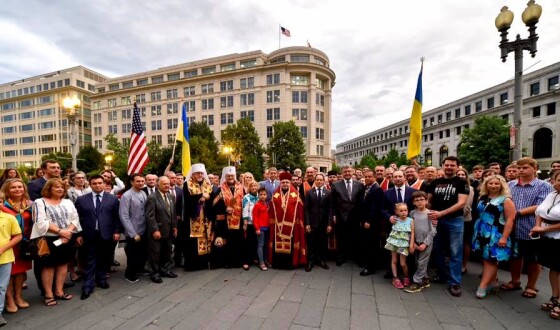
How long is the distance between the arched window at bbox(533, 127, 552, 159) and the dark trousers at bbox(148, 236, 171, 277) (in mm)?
43950

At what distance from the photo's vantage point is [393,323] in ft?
10.5

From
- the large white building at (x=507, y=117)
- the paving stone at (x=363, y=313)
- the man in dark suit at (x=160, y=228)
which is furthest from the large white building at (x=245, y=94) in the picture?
the paving stone at (x=363, y=313)

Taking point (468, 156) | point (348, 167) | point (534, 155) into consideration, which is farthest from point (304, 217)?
point (534, 155)

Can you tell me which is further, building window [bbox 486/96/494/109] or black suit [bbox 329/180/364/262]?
building window [bbox 486/96/494/109]

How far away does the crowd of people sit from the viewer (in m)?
3.72

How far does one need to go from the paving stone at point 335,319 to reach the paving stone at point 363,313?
0.23 ft

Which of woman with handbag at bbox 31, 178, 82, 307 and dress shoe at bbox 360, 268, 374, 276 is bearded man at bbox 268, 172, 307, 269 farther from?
woman with handbag at bbox 31, 178, 82, 307

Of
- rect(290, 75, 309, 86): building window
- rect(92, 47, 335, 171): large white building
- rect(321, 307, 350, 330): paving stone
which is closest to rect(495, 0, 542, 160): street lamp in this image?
rect(321, 307, 350, 330): paving stone

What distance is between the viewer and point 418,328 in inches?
122

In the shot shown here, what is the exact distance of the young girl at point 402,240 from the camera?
4285 millimetres

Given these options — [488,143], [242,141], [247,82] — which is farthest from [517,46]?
[247,82]

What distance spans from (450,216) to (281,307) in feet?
11.0

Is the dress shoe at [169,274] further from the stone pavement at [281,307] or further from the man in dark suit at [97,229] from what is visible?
the man in dark suit at [97,229]

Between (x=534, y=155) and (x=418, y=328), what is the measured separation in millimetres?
42483
